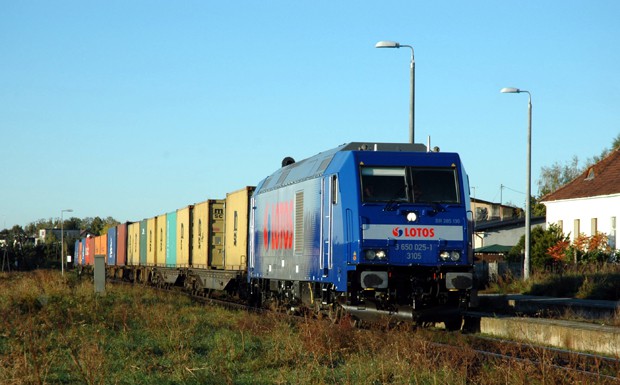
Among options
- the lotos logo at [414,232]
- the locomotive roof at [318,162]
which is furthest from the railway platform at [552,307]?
the locomotive roof at [318,162]

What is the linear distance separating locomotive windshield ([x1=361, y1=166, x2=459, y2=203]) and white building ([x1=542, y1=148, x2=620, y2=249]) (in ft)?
97.9

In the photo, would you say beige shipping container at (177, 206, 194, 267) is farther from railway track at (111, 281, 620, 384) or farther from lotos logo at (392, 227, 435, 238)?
lotos logo at (392, 227, 435, 238)

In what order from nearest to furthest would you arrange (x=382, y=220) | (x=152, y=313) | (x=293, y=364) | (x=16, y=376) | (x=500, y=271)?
(x=16, y=376) < (x=293, y=364) < (x=382, y=220) < (x=152, y=313) < (x=500, y=271)

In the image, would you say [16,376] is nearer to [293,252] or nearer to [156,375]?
[156,375]

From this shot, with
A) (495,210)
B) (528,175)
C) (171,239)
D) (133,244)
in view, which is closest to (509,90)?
(528,175)

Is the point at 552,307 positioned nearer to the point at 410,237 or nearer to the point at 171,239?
the point at 410,237

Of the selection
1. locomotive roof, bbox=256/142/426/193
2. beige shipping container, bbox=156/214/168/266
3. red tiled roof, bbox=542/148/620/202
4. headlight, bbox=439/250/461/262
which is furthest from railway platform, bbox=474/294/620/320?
red tiled roof, bbox=542/148/620/202

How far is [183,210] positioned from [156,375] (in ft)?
94.0

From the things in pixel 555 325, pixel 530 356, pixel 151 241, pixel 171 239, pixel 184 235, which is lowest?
pixel 530 356

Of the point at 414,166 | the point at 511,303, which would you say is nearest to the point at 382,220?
the point at 414,166

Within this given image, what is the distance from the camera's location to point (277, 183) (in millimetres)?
23859

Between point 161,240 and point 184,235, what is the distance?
718 cm

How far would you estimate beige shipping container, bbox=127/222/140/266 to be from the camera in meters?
54.3

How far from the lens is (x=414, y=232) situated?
17391mm
